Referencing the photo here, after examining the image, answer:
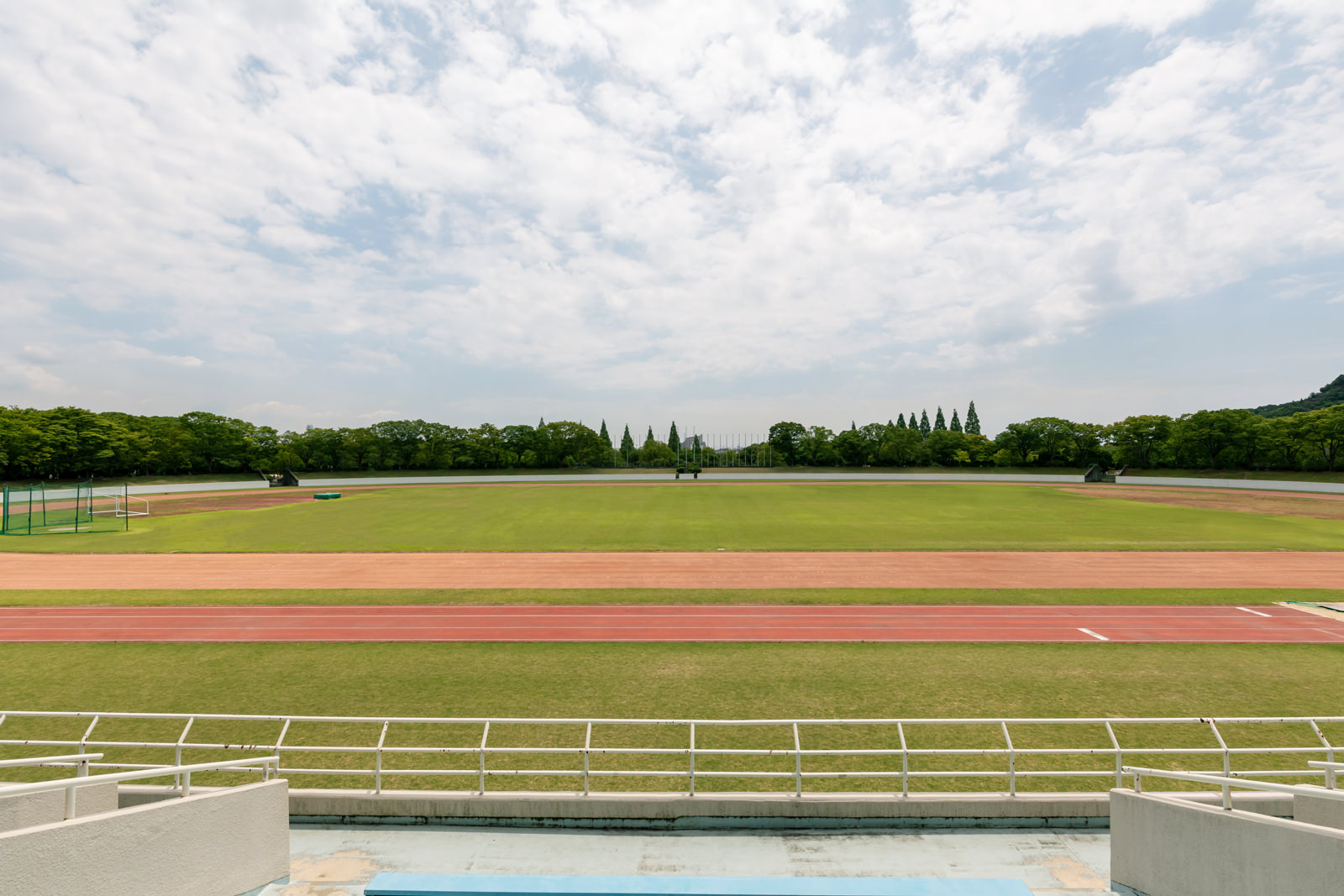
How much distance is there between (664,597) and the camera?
830 inches

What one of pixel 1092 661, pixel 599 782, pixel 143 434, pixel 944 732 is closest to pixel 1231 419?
pixel 1092 661

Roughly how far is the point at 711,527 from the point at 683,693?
87.1 ft

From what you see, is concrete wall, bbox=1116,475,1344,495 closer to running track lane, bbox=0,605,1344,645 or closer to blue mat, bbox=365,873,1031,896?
running track lane, bbox=0,605,1344,645

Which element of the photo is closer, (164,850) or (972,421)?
(164,850)

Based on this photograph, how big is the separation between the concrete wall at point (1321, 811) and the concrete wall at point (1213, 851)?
4.01ft

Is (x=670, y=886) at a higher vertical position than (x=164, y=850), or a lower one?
lower

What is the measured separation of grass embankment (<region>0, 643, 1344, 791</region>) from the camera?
998 centimetres

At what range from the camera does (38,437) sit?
77.8 metres

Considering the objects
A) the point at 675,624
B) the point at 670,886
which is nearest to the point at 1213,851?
the point at 670,886

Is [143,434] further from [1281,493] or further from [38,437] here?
[1281,493]

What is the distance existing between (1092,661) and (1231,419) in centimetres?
10868

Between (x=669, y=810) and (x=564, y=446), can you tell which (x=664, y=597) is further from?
(x=564, y=446)

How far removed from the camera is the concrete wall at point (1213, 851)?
15.6 ft

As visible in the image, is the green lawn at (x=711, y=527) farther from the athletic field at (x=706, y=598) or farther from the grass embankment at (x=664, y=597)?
the grass embankment at (x=664, y=597)
